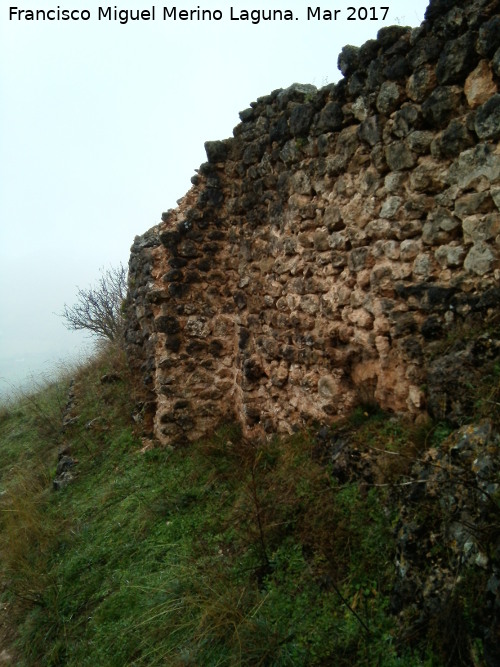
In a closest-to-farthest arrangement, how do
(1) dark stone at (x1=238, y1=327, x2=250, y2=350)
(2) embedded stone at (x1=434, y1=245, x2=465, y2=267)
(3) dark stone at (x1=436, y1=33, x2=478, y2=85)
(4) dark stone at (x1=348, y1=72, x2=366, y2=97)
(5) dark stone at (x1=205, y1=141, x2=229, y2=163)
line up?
1. (3) dark stone at (x1=436, y1=33, x2=478, y2=85)
2. (2) embedded stone at (x1=434, y1=245, x2=465, y2=267)
3. (4) dark stone at (x1=348, y1=72, x2=366, y2=97)
4. (1) dark stone at (x1=238, y1=327, x2=250, y2=350)
5. (5) dark stone at (x1=205, y1=141, x2=229, y2=163)

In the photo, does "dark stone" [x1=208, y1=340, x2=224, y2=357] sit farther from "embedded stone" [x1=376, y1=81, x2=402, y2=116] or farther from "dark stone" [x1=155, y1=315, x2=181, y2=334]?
"embedded stone" [x1=376, y1=81, x2=402, y2=116]

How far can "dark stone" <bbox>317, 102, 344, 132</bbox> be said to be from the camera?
3.83m

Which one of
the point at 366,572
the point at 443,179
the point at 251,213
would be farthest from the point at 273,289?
the point at 366,572

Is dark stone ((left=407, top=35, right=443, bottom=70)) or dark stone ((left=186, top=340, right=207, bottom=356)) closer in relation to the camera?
dark stone ((left=407, top=35, right=443, bottom=70))

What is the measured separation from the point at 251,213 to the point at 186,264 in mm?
952

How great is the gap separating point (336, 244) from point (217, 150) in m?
2.15

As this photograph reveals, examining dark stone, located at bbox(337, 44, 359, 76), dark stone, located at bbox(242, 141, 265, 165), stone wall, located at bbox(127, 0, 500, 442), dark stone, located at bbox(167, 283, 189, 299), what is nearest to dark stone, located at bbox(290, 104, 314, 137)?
stone wall, located at bbox(127, 0, 500, 442)

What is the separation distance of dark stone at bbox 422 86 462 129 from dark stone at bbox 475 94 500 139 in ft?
0.68

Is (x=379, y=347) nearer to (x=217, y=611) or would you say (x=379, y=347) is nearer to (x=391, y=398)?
(x=391, y=398)

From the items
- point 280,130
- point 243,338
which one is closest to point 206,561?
point 243,338

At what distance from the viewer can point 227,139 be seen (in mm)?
5371

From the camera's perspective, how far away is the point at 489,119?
2.74m

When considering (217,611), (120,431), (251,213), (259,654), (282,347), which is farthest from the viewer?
(120,431)

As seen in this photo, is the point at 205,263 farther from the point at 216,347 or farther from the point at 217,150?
the point at 217,150
